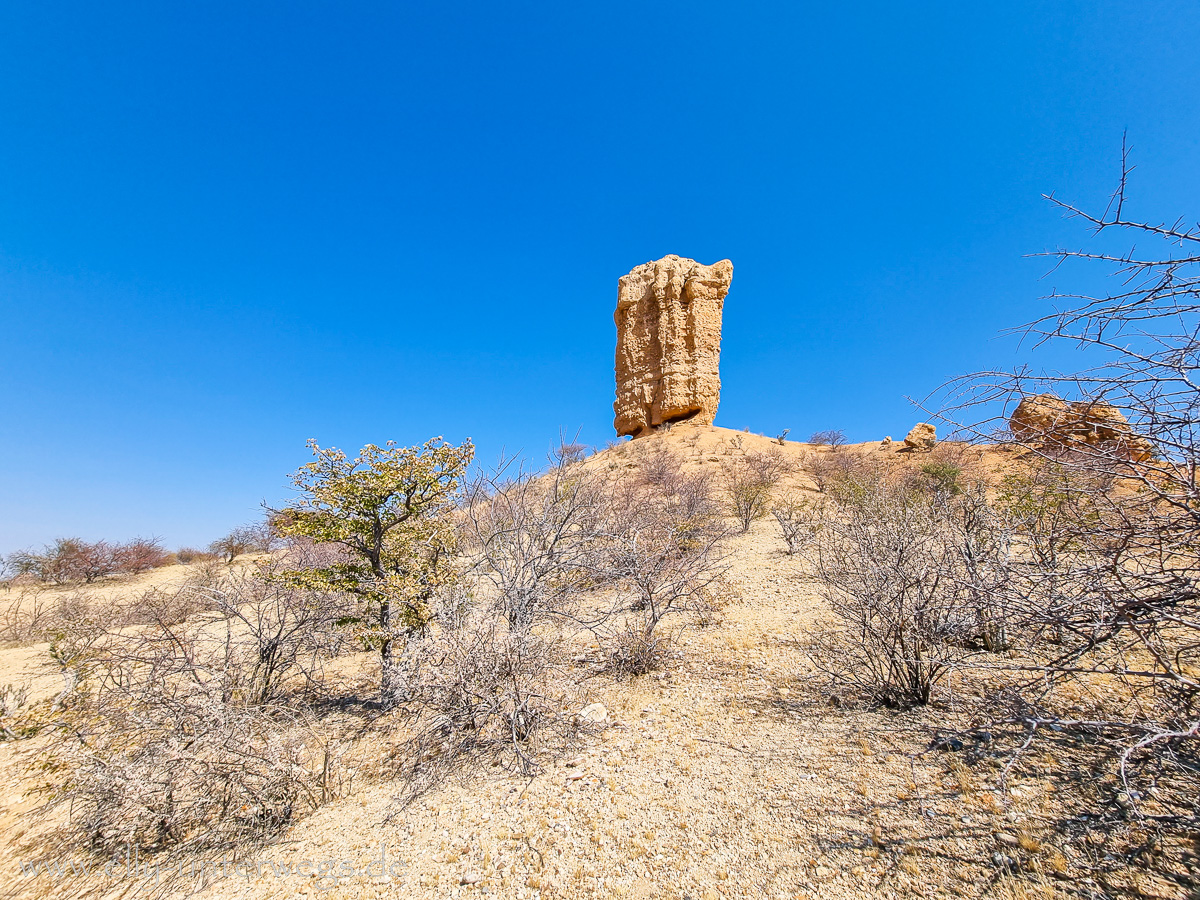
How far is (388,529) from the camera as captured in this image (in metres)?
5.34

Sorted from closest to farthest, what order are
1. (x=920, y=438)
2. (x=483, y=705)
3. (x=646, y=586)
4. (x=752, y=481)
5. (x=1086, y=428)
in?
(x=1086, y=428) < (x=483, y=705) < (x=646, y=586) < (x=752, y=481) < (x=920, y=438)

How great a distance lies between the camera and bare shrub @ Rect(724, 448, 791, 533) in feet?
43.3

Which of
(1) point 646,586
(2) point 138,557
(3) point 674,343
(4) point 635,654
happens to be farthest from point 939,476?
(2) point 138,557

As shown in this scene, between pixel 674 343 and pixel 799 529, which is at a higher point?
pixel 674 343

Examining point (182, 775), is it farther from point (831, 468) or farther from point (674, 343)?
point (674, 343)

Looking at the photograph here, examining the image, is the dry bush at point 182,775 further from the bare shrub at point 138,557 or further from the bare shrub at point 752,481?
the bare shrub at point 138,557

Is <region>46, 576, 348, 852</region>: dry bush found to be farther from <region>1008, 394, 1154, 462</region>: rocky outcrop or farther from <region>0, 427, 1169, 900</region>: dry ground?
<region>1008, 394, 1154, 462</region>: rocky outcrop

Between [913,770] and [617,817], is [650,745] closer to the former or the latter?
[617,817]

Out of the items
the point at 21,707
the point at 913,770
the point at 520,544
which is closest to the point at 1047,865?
the point at 913,770

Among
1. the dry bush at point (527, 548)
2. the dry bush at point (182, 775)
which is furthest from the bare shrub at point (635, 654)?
the dry bush at point (182, 775)

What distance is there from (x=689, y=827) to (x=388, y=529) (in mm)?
4199

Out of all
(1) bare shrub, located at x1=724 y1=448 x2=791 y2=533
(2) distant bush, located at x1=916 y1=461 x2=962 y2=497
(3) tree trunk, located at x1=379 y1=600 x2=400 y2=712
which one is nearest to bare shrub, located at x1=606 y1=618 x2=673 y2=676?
(3) tree trunk, located at x1=379 y1=600 x2=400 y2=712

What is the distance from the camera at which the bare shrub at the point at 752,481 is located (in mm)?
13188

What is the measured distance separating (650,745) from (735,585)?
4.43 m
